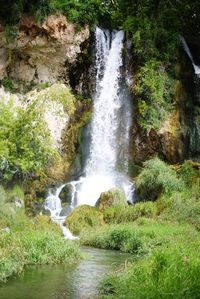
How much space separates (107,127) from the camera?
22844 mm

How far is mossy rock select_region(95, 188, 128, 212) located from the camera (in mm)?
17062

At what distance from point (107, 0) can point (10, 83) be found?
8.68m

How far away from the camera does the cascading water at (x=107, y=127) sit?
20.5 m

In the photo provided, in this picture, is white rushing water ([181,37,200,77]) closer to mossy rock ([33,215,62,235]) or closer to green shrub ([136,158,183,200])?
green shrub ([136,158,183,200])

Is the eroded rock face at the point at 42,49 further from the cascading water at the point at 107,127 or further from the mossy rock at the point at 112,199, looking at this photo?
the mossy rock at the point at 112,199

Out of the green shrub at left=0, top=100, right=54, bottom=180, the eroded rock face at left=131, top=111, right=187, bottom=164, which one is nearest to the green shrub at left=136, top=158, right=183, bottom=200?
the eroded rock face at left=131, top=111, right=187, bottom=164

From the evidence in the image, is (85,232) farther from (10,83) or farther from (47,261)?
(10,83)

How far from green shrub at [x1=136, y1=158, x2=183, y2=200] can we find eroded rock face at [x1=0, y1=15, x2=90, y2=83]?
28.5ft

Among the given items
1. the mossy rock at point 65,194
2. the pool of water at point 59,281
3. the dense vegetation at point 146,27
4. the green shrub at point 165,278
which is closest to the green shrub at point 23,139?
the mossy rock at point 65,194

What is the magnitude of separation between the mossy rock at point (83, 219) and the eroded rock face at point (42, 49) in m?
9.94

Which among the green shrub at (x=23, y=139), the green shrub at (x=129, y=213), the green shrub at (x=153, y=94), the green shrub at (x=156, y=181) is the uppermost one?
the green shrub at (x=153, y=94)

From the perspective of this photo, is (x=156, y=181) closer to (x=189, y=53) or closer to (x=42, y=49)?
(x=42, y=49)

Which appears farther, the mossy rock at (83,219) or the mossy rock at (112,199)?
the mossy rock at (112,199)

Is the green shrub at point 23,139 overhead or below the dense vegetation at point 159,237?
overhead
